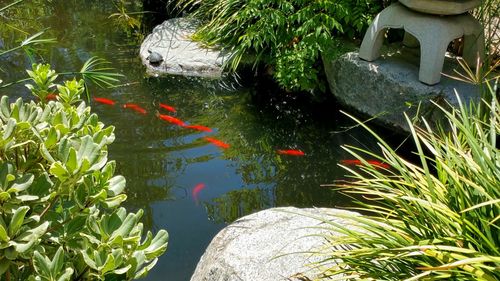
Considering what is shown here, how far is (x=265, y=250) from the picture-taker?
2732 millimetres

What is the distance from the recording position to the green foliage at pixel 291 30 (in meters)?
5.50

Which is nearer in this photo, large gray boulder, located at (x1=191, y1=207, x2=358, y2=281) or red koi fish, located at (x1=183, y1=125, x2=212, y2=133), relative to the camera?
large gray boulder, located at (x1=191, y1=207, x2=358, y2=281)

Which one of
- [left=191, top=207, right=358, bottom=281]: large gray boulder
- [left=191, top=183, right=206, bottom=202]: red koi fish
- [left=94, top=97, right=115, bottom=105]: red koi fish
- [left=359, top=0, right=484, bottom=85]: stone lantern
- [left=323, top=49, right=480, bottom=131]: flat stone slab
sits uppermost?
[left=359, top=0, right=484, bottom=85]: stone lantern

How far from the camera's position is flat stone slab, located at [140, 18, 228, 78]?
6344 mm

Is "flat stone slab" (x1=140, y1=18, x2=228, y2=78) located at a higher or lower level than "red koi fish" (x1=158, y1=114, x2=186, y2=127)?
higher

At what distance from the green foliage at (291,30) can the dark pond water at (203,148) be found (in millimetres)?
319

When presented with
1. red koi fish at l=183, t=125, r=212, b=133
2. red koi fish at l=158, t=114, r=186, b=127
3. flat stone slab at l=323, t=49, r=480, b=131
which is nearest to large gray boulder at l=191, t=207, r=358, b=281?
flat stone slab at l=323, t=49, r=480, b=131

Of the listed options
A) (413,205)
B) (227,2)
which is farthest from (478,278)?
(227,2)

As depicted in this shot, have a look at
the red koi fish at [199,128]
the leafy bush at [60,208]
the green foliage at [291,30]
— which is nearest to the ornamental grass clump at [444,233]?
the leafy bush at [60,208]

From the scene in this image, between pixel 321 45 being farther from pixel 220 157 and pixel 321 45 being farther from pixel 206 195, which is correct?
pixel 206 195

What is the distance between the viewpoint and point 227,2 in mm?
6406

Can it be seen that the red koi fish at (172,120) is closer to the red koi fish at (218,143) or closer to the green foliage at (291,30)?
the red koi fish at (218,143)

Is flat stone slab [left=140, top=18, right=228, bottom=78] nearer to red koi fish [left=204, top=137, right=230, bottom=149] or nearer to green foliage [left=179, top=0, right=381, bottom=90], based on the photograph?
green foliage [left=179, top=0, right=381, bottom=90]

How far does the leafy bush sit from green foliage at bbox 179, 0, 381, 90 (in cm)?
387
